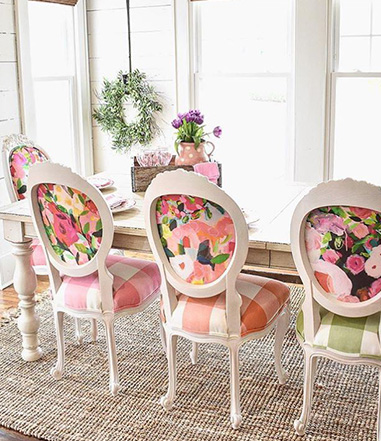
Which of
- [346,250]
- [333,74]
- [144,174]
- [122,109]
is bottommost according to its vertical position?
[346,250]

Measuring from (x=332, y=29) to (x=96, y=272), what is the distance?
2.34 metres

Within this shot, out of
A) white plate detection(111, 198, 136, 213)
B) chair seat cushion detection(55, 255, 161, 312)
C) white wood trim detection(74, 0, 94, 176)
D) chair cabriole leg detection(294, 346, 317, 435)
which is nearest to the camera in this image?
chair cabriole leg detection(294, 346, 317, 435)

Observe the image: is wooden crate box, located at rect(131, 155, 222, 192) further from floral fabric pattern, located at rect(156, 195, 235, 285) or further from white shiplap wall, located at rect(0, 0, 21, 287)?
white shiplap wall, located at rect(0, 0, 21, 287)

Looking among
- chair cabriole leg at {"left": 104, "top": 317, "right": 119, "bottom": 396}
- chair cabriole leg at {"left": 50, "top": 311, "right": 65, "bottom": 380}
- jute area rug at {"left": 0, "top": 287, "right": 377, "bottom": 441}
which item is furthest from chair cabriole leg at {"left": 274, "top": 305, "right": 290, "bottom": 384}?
chair cabriole leg at {"left": 50, "top": 311, "right": 65, "bottom": 380}

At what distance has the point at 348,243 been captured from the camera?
7.13ft

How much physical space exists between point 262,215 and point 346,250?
64 cm

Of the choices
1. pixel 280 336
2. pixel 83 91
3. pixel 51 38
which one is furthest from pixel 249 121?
pixel 280 336

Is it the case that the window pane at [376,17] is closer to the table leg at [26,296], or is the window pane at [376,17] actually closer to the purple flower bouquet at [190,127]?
the purple flower bouquet at [190,127]

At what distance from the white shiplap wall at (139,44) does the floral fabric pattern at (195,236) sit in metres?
2.37

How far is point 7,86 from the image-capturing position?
4.09 m

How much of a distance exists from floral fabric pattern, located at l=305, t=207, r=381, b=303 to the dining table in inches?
7.4

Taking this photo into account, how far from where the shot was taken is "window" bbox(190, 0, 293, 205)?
439 cm

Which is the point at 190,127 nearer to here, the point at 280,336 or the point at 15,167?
the point at 15,167

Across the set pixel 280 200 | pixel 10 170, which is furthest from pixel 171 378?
pixel 10 170
